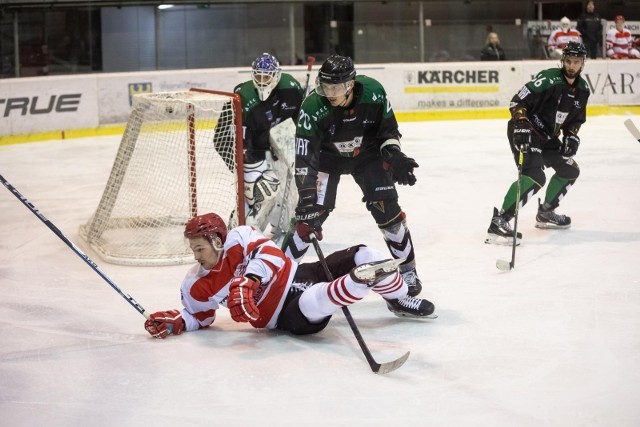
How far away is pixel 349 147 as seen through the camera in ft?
14.3

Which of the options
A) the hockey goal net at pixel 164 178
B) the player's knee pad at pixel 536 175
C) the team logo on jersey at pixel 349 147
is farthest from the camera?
the player's knee pad at pixel 536 175

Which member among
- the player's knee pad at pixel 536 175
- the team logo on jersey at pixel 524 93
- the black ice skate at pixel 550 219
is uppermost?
the team logo on jersey at pixel 524 93

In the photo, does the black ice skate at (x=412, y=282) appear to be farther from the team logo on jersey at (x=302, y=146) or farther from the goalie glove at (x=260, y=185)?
the goalie glove at (x=260, y=185)

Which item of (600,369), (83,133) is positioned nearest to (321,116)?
(600,369)

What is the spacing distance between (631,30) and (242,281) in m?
10.2

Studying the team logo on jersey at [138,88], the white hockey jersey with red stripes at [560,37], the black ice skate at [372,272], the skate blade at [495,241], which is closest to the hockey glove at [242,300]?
the black ice skate at [372,272]

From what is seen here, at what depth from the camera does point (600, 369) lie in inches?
138

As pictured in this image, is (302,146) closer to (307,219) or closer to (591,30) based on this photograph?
(307,219)

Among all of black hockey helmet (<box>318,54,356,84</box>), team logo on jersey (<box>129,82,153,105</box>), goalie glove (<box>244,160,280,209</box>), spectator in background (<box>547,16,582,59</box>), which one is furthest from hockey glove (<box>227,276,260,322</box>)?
spectator in background (<box>547,16,582,59</box>)

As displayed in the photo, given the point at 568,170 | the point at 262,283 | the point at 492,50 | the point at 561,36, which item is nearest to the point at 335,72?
the point at 262,283

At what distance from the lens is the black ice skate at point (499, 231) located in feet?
18.5

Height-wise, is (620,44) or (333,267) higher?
(620,44)

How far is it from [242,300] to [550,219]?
311 cm

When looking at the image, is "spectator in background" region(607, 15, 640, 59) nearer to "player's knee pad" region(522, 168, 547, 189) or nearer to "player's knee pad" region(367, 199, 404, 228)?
"player's knee pad" region(522, 168, 547, 189)
